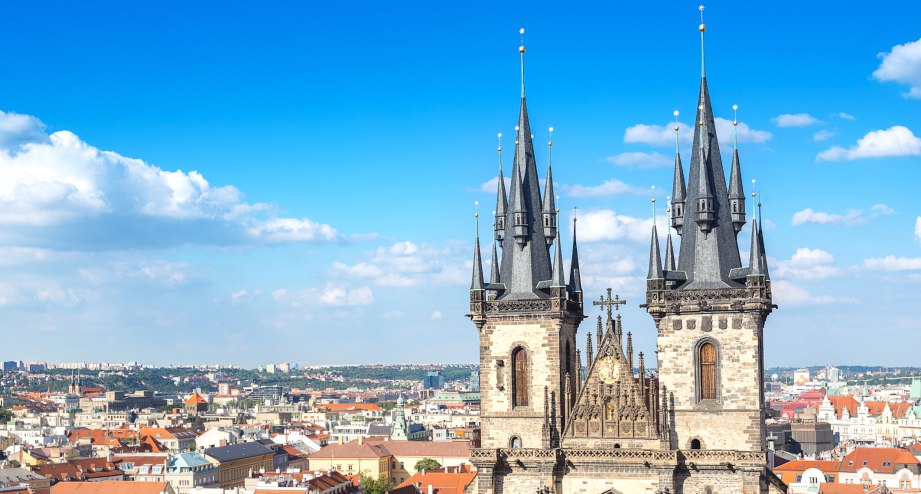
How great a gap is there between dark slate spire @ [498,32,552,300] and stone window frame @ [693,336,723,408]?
8247 millimetres

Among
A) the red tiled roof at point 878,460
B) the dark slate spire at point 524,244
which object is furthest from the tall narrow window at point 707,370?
the red tiled roof at point 878,460

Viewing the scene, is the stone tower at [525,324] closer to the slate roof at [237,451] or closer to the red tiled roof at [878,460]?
the red tiled roof at [878,460]

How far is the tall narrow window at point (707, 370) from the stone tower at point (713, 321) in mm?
48

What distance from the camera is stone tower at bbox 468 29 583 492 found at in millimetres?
68750

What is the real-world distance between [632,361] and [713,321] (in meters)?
4.42

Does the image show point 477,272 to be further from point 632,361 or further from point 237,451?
point 237,451

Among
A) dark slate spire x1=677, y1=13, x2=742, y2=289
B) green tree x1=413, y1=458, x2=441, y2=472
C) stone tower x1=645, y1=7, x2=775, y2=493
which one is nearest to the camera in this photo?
stone tower x1=645, y1=7, x2=775, y2=493

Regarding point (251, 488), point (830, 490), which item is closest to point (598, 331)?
point (830, 490)

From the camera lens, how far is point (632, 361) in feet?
220

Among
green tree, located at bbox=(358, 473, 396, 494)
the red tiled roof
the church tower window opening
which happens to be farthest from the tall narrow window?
the red tiled roof

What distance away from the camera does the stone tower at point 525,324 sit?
68750 millimetres

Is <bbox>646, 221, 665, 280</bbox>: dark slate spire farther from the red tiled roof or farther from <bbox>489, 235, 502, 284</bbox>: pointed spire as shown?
the red tiled roof

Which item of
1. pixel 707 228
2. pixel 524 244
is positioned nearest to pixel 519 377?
pixel 524 244

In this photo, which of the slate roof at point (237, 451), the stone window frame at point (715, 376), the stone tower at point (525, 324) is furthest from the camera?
the slate roof at point (237, 451)
